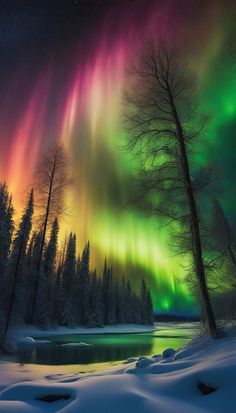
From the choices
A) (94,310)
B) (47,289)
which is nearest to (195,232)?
(47,289)

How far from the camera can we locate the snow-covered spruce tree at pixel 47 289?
39438 millimetres

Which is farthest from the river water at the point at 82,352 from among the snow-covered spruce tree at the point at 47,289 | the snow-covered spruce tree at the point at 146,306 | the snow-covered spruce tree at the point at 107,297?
the snow-covered spruce tree at the point at 146,306

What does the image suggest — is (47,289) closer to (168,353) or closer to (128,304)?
(168,353)

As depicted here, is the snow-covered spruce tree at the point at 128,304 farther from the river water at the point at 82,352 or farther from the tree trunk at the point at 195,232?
the tree trunk at the point at 195,232

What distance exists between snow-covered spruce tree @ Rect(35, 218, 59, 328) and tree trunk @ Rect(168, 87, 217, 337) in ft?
97.4

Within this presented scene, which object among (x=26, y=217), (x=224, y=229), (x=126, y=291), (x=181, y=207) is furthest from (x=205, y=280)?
(x=126, y=291)

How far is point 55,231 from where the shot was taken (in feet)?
171

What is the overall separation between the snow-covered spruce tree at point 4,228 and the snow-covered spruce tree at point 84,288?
2556 centimetres

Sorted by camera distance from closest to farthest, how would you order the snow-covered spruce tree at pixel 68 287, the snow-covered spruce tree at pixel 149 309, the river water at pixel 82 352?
the river water at pixel 82 352, the snow-covered spruce tree at pixel 68 287, the snow-covered spruce tree at pixel 149 309

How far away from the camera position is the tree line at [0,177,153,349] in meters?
27.4

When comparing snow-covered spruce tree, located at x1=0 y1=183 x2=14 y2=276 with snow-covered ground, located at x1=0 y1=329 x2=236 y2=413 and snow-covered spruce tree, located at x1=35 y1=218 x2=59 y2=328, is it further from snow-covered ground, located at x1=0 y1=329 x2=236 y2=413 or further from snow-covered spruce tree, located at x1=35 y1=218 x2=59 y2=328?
snow-covered ground, located at x1=0 y1=329 x2=236 y2=413

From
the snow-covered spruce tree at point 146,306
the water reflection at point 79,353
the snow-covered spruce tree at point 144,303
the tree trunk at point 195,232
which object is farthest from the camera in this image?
the snow-covered spruce tree at point 146,306

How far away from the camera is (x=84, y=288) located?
201 ft

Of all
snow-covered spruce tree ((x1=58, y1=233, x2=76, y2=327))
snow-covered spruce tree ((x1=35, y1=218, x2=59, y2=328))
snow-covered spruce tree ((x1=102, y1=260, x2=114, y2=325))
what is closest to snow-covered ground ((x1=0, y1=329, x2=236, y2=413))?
snow-covered spruce tree ((x1=35, y1=218, x2=59, y2=328))
